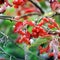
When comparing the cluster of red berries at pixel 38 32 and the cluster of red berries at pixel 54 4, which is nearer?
the cluster of red berries at pixel 38 32

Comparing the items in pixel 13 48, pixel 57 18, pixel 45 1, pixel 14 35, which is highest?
pixel 45 1

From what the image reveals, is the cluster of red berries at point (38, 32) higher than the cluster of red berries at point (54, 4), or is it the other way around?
the cluster of red berries at point (54, 4)

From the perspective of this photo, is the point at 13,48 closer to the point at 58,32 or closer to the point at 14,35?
the point at 14,35

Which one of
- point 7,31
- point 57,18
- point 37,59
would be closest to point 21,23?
point 37,59

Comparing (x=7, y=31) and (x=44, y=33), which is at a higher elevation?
(x=44, y=33)

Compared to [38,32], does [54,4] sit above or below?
above

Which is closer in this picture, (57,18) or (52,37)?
(52,37)

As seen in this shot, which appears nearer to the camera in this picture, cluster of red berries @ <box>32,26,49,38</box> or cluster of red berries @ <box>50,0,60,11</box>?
cluster of red berries @ <box>32,26,49,38</box>

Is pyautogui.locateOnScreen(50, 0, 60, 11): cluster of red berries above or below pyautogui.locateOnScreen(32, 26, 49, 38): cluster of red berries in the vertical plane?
above

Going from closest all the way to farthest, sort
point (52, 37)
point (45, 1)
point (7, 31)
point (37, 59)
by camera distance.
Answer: point (52, 37)
point (37, 59)
point (7, 31)
point (45, 1)

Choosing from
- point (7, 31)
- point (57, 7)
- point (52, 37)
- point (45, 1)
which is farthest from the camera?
point (45, 1)

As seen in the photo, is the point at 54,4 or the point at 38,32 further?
the point at 54,4
